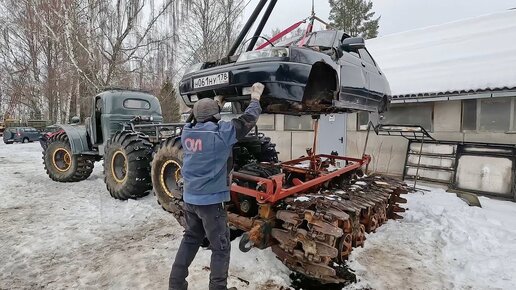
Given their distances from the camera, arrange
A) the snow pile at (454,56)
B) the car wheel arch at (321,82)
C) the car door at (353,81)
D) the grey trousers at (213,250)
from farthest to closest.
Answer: the snow pile at (454,56) → the car door at (353,81) → the car wheel arch at (321,82) → the grey trousers at (213,250)

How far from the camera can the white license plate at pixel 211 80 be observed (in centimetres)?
344

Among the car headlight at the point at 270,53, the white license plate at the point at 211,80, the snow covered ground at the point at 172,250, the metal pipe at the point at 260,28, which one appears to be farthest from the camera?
the metal pipe at the point at 260,28

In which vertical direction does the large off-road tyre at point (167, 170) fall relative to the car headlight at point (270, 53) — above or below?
below

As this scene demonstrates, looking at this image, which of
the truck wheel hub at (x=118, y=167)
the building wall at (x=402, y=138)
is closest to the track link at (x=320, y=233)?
the truck wheel hub at (x=118, y=167)

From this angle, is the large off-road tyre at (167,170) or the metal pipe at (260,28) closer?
the metal pipe at (260,28)

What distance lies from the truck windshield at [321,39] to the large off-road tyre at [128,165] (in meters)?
3.38

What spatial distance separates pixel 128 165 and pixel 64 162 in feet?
11.8

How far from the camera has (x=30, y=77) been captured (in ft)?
76.9

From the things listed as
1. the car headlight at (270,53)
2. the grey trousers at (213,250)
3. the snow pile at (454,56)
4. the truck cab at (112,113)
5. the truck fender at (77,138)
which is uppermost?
the snow pile at (454,56)

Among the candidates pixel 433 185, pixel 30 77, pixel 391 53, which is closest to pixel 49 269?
pixel 433 185

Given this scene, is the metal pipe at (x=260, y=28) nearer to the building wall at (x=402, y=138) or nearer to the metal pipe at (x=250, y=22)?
the metal pipe at (x=250, y=22)

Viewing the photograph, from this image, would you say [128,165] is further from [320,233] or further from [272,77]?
[320,233]

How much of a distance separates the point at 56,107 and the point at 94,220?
2129 centimetres

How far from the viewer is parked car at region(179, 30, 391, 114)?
10.6 feet
